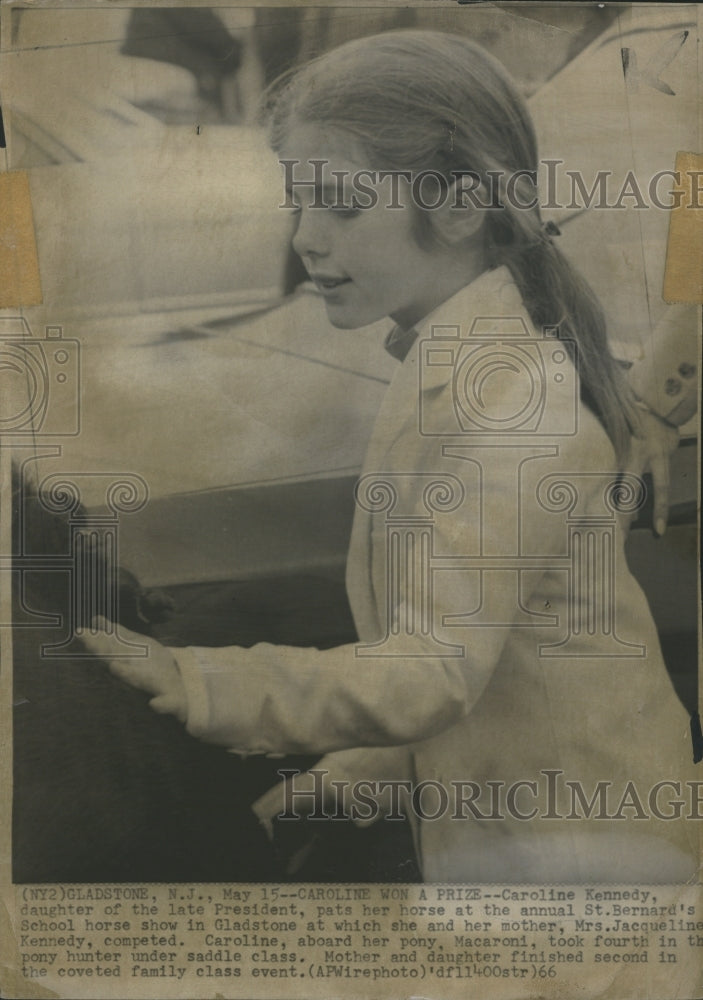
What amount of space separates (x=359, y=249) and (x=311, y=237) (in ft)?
0.45

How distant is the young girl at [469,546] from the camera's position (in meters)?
2.32

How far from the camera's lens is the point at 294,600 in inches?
91.7

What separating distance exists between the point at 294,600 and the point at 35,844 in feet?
3.24

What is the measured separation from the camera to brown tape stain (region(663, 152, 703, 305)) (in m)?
2.35

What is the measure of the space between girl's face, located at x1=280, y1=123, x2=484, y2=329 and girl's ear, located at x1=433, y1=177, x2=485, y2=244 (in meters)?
0.05

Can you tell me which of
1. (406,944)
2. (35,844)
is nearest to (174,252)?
(35,844)

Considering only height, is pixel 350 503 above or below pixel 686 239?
below

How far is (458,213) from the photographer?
92.7 inches

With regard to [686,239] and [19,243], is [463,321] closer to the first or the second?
[686,239]

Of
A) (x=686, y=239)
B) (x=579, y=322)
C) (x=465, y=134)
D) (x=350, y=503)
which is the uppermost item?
(x=465, y=134)

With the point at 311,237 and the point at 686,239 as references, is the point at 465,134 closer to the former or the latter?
the point at 311,237

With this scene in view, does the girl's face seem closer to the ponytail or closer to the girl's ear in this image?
the girl's ear
